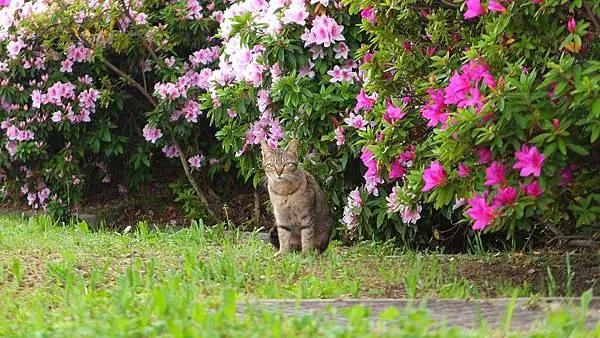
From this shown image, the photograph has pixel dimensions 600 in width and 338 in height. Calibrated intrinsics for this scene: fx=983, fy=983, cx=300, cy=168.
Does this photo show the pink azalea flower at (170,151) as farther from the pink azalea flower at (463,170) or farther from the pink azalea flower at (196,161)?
the pink azalea flower at (463,170)

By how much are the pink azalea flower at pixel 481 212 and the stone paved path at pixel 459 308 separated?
0.40 meters

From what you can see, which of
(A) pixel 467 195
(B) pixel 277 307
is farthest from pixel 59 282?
(A) pixel 467 195

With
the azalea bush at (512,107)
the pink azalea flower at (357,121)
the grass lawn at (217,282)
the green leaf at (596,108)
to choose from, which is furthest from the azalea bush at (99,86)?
the green leaf at (596,108)

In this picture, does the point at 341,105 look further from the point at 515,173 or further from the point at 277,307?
the point at 277,307

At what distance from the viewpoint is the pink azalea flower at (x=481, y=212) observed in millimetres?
4988

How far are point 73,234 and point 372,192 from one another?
2.62 meters

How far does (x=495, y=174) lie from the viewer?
500cm

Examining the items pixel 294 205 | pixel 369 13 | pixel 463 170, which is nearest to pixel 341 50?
pixel 294 205

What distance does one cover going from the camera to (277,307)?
4.53 meters

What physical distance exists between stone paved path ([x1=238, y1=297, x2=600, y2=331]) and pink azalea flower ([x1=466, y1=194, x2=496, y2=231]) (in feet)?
1.30

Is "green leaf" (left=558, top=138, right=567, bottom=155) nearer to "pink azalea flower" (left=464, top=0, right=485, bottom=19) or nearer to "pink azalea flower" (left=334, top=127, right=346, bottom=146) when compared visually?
"pink azalea flower" (left=464, top=0, right=485, bottom=19)

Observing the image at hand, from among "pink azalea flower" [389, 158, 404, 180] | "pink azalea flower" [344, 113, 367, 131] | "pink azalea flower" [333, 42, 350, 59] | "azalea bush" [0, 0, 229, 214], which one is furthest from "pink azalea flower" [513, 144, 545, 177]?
"azalea bush" [0, 0, 229, 214]

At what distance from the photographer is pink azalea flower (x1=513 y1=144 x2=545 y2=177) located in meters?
4.79

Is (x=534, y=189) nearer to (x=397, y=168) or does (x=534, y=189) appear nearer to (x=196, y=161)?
(x=397, y=168)
